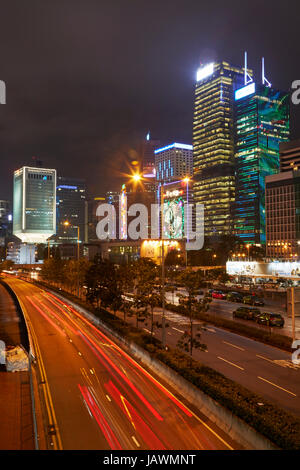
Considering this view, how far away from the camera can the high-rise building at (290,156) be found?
6245 inches

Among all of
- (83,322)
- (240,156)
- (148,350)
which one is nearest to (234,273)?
(83,322)

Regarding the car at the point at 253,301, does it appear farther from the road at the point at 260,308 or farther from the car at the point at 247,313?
the car at the point at 247,313

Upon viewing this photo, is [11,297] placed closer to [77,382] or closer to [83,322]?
[83,322]

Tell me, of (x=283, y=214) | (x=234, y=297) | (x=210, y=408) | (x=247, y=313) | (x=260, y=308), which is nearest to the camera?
(x=210, y=408)

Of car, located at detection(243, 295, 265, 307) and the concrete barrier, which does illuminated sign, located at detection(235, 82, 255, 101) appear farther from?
the concrete barrier

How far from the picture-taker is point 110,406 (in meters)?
16.3

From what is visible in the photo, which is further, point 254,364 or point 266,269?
point 266,269

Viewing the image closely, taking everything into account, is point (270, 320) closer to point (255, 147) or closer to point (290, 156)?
point (290, 156)

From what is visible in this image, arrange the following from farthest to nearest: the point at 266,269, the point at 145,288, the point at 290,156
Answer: the point at 290,156
the point at 266,269
the point at 145,288

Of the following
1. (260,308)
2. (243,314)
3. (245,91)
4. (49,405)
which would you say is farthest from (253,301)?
(245,91)

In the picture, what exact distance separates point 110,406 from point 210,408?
14.1ft

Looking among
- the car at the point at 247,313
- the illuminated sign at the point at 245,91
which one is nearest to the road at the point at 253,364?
the car at the point at 247,313

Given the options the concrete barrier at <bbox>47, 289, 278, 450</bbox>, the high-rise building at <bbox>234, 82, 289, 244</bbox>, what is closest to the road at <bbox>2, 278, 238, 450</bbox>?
the concrete barrier at <bbox>47, 289, 278, 450</bbox>

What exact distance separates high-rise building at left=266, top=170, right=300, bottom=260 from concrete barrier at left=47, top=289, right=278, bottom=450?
113232 mm
